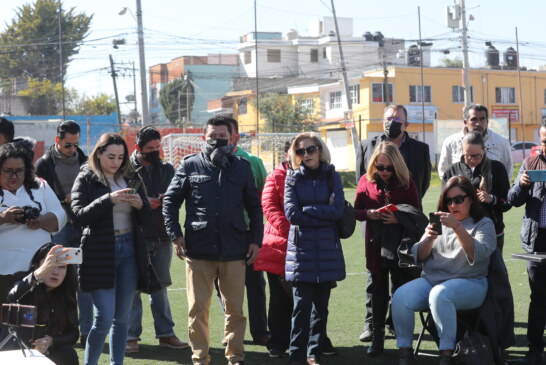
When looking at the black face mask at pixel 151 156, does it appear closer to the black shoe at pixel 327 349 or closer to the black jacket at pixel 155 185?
the black jacket at pixel 155 185

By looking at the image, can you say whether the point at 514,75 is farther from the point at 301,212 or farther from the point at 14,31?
the point at 301,212

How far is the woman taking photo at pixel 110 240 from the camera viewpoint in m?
6.20

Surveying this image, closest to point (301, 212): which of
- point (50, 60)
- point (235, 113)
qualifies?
point (235, 113)

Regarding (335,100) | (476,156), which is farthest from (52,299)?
(335,100)

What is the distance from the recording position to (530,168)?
7.23 m

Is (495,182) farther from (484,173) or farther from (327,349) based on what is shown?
(327,349)

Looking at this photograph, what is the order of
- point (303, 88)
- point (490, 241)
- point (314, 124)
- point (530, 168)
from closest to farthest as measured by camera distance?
point (490, 241), point (530, 168), point (314, 124), point (303, 88)

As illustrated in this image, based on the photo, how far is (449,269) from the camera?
6.78 meters

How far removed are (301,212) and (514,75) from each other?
60575 millimetres

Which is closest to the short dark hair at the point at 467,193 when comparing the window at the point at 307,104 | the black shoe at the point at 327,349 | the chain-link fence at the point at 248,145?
the black shoe at the point at 327,349

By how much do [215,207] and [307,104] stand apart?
188 feet

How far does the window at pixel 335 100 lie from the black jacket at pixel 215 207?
2207 inches

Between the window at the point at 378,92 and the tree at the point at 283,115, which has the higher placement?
the window at the point at 378,92

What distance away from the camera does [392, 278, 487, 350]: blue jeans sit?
21.3 ft
